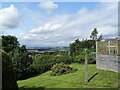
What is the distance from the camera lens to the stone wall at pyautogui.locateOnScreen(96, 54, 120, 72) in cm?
1559

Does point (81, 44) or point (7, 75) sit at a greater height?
point (81, 44)

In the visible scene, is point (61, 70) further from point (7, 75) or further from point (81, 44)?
point (81, 44)

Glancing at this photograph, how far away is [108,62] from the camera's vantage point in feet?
55.5

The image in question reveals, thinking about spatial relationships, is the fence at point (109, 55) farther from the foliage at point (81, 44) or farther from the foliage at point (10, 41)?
the foliage at point (10, 41)

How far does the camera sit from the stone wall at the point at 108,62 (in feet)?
51.2

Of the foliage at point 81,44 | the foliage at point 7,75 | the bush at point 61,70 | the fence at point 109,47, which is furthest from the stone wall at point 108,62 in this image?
the foliage at point 81,44

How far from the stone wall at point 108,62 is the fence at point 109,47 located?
0.28 meters

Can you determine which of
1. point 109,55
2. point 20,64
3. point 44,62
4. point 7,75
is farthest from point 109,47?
point 44,62

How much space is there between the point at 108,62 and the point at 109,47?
3.66 ft

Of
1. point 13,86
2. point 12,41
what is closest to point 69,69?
point 13,86

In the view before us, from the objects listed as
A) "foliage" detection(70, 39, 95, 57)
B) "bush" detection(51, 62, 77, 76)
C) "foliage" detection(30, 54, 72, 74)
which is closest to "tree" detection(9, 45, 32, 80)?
"foliage" detection(30, 54, 72, 74)

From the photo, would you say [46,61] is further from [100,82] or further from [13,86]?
[13,86]

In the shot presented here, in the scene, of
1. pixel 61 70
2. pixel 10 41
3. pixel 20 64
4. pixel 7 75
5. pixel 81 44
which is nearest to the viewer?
pixel 7 75

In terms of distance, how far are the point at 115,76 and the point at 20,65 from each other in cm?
1255
